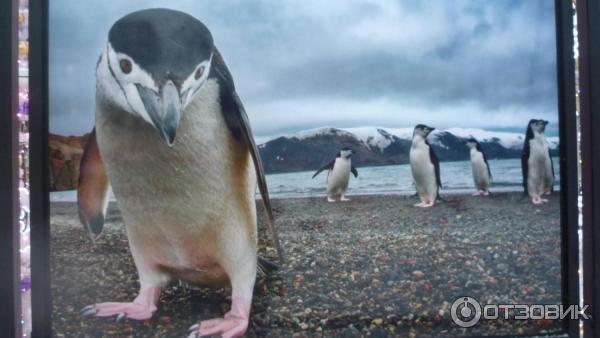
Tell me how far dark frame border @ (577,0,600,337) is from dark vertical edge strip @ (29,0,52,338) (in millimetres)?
1666

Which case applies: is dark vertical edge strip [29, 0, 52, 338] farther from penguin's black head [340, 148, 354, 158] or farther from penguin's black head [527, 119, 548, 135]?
penguin's black head [527, 119, 548, 135]

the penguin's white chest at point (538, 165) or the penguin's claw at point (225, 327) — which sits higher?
the penguin's white chest at point (538, 165)

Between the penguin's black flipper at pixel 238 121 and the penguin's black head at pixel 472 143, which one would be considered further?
the penguin's black head at pixel 472 143

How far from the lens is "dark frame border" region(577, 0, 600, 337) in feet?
5.08

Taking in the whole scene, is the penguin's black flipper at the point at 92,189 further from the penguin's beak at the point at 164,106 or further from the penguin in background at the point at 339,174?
the penguin in background at the point at 339,174

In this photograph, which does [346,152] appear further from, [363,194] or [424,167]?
[424,167]

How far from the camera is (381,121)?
1529mm

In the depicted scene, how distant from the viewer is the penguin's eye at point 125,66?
4.39 feet

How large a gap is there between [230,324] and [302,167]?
1.68 feet

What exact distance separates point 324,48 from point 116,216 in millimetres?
809

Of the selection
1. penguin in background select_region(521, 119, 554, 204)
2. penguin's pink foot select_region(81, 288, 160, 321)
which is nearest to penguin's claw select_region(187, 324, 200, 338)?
penguin's pink foot select_region(81, 288, 160, 321)

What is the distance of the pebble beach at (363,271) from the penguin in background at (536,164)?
0.04m

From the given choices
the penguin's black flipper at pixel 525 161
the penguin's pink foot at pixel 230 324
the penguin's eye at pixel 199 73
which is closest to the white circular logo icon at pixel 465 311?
the penguin's black flipper at pixel 525 161

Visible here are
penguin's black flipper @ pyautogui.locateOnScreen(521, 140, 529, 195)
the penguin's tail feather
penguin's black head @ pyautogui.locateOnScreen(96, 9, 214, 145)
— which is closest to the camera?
penguin's black head @ pyautogui.locateOnScreen(96, 9, 214, 145)
